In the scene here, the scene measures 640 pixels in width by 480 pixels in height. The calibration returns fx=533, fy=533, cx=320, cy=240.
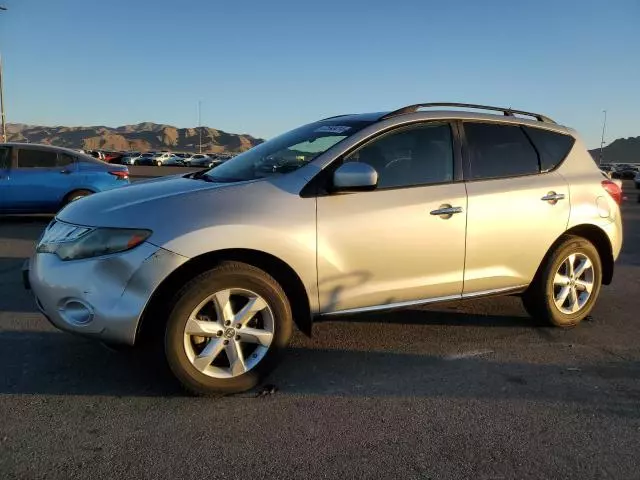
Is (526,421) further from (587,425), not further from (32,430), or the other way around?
(32,430)

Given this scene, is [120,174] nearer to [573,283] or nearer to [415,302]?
[415,302]

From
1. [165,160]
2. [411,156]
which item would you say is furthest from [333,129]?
[165,160]

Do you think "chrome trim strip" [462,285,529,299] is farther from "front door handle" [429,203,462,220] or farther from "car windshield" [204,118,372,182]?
"car windshield" [204,118,372,182]

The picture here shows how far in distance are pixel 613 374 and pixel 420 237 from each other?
5.25 ft

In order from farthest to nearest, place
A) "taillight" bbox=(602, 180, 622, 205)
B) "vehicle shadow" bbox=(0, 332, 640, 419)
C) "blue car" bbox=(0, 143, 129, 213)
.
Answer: "blue car" bbox=(0, 143, 129, 213) < "taillight" bbox=(602, 180, 622, 205) < "vehicle shadow" bbox=(0, 332, 640, 419)

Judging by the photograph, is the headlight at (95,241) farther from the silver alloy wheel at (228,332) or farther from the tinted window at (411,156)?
the tinted window at (411,156)

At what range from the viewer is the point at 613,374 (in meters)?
3.62

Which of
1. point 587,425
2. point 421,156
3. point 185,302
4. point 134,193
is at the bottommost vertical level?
point 587,425

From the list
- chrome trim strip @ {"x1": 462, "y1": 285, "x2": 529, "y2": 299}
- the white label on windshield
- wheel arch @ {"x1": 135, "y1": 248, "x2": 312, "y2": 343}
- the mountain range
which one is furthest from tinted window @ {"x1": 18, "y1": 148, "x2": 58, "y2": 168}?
the mountain range

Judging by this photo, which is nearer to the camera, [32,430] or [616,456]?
[616,456]

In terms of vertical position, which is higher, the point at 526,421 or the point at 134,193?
the point at 134,193

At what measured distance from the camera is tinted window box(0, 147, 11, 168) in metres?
9.49

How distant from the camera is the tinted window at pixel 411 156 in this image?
3695mm

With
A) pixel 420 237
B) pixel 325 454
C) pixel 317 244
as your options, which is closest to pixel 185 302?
pixel 317 244
